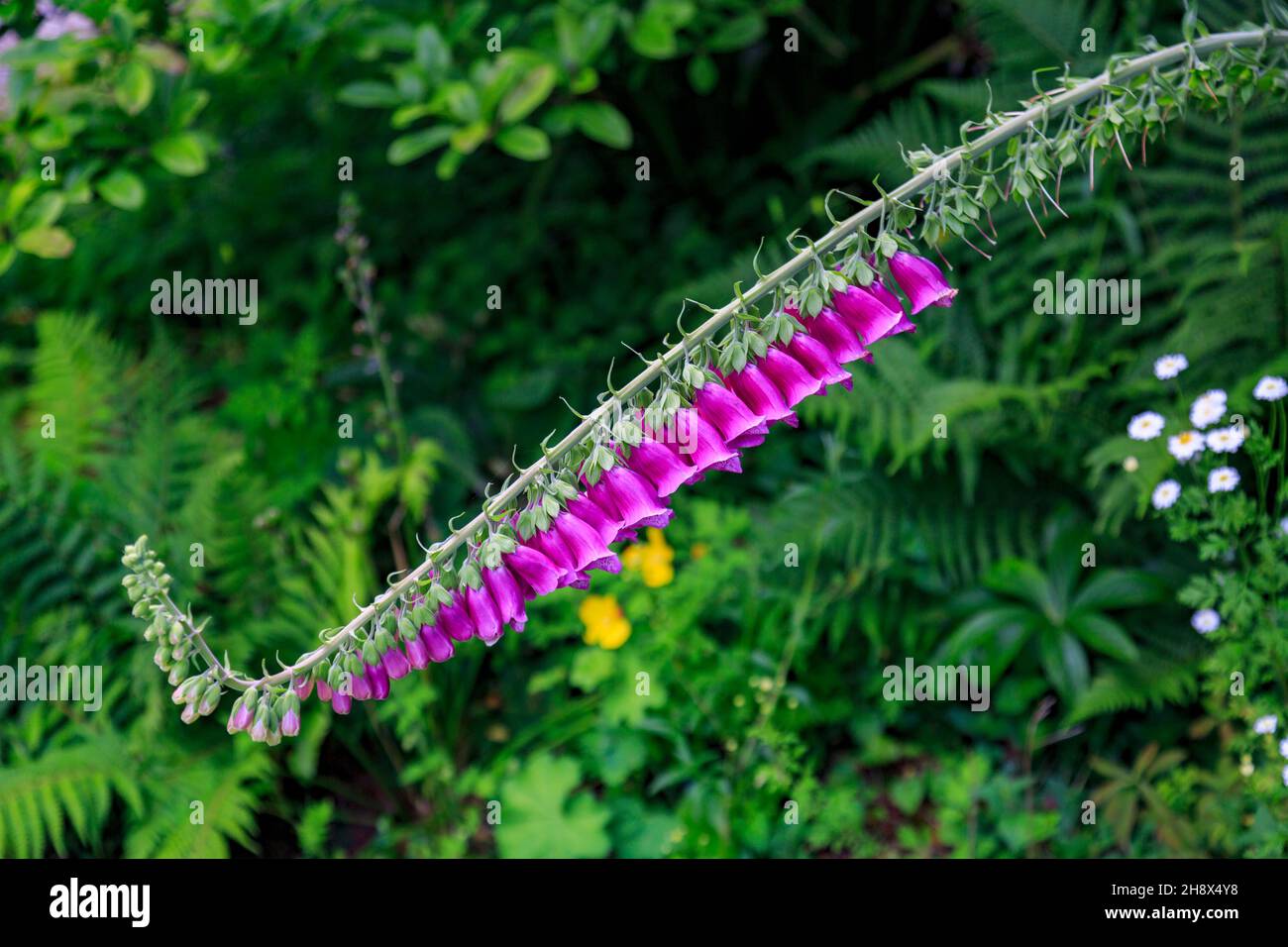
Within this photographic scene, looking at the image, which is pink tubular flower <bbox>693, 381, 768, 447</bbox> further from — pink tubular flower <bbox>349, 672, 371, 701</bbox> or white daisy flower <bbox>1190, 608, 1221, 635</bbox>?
white daisy flower <bbox>1190, 608, 1221, 635</bbox>

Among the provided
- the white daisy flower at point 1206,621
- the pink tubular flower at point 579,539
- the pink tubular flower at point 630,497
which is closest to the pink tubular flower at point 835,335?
the pink tubular flower at point 630,497

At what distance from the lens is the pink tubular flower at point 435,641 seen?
1691 mm

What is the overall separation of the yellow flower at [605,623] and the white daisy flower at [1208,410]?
63.7 inches

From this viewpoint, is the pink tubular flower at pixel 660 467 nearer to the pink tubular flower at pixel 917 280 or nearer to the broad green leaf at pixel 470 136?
the pink tubular flower at pixel 917 280

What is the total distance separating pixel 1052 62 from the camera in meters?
3.74

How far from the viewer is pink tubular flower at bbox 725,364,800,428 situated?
168cm

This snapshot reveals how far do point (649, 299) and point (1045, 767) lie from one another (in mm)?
2263

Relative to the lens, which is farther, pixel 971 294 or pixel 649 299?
pixel 649 299

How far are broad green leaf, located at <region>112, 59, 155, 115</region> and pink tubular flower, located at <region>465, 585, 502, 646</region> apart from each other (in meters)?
1.95

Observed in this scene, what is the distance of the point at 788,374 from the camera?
1696 mm

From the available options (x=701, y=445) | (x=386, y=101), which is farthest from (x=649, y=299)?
(x=701, y=445)

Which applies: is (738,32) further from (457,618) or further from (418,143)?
(457,618)
